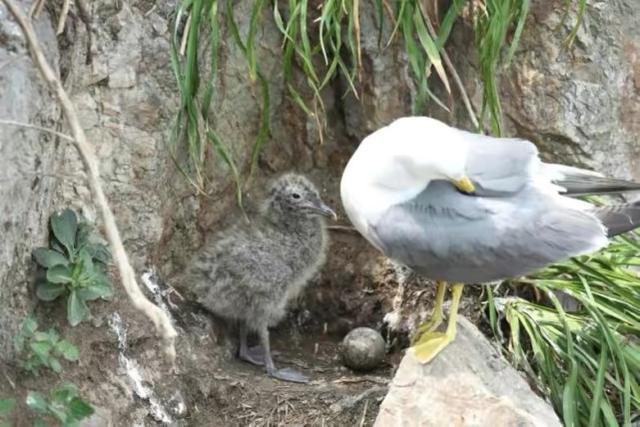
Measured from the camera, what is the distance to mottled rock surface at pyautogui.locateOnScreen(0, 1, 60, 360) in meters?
3.01

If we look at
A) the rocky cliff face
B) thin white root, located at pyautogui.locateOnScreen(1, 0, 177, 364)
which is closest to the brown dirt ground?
the rocky cliff face

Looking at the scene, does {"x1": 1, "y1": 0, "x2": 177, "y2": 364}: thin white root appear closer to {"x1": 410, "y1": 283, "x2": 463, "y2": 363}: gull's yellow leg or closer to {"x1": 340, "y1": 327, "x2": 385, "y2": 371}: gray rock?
{"x1": 410, "y1": 283, "x2": 463, "y2": 363}: gull's yellow leg

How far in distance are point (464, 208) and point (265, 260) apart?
1011 mm

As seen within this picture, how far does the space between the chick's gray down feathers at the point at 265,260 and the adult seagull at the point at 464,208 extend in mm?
696

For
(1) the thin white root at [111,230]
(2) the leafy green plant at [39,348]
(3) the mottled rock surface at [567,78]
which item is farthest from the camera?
(3) the mottled rock surface at [567,78]

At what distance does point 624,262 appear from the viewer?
3.89 metres

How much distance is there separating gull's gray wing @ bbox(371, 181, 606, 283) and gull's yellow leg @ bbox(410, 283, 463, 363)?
17 centimetres

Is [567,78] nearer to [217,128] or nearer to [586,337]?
[586,337]

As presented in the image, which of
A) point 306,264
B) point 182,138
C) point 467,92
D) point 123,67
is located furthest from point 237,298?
point 467,92

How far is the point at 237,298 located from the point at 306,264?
29 centimetres

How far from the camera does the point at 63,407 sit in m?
2.86

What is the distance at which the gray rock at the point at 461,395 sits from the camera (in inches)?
119

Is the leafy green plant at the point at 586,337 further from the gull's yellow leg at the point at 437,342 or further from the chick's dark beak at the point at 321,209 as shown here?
the chick's dark beak at the point at 321,209

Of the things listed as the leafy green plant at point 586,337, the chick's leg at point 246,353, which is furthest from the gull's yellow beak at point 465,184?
the chick's leg at point 246,353
